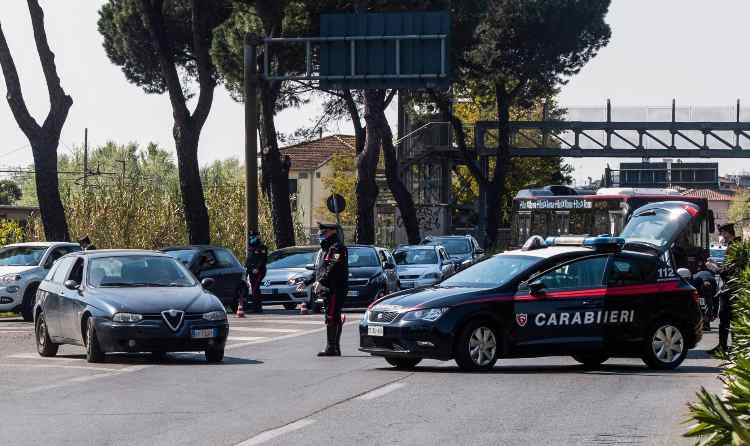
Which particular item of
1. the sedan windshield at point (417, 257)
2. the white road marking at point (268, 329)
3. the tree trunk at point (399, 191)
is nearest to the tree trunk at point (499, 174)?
the tree trunk at point (399, 191)

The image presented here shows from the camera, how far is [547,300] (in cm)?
1734

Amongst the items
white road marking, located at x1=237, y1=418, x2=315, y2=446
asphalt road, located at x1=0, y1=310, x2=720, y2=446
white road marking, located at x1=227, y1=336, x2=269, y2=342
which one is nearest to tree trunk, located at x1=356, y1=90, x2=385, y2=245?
white road marking, located at x1=227, y1=336, x2=269, y2=342

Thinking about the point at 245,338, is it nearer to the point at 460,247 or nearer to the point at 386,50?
the point at 386,50

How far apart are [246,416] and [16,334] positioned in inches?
573

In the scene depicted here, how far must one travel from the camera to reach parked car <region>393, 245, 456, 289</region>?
4022 cm

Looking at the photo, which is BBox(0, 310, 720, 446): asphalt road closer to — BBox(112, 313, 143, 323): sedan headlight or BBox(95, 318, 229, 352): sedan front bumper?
BBox(95, 318, 229, 352): sedan front bumper

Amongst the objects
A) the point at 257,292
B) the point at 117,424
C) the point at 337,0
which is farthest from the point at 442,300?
the point at 337,0

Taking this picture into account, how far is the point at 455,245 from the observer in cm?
4697

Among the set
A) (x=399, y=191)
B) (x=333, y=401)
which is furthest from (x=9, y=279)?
(x=399, y=191)

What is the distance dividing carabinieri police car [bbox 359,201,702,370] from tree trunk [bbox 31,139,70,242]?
2067 centimetres

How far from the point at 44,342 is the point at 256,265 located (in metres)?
12.6

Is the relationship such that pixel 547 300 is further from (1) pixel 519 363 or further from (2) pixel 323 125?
(2) pixel 323 125

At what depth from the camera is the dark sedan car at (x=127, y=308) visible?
1805cm

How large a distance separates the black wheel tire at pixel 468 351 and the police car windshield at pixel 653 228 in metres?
17.1
